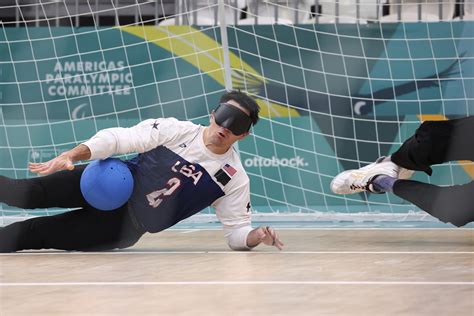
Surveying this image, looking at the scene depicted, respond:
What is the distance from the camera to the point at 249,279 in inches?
163

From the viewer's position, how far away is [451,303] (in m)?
3.38

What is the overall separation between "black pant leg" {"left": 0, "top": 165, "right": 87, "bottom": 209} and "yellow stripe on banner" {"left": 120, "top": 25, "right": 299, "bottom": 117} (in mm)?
3816

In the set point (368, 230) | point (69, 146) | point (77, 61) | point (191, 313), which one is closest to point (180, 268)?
point (191, 313)

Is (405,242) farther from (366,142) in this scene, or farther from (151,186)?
(366,142)

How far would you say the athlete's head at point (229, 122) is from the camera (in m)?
5.37

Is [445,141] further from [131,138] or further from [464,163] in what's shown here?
[464,163]

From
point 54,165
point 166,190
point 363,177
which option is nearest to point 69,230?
point 166,190

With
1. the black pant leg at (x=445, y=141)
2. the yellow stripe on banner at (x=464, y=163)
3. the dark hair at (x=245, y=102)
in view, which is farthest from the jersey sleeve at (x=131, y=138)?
the yellow stripe on banner at (x=464, y=163)

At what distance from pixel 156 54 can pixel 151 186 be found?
4.34 m

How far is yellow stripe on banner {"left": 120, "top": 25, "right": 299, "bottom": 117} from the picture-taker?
9281 mm

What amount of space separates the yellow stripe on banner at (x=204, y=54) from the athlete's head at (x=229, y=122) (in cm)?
369

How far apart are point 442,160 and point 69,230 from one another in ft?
6.51

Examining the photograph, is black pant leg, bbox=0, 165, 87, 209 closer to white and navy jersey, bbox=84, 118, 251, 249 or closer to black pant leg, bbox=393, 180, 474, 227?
white and navy jersey, bbox=84, 118, 251, 249

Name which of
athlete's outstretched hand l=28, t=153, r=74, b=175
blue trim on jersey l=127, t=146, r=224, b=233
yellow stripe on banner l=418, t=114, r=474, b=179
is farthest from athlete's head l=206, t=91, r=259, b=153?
yellow stripe on banner l=418, t=114, r=474, b=179
